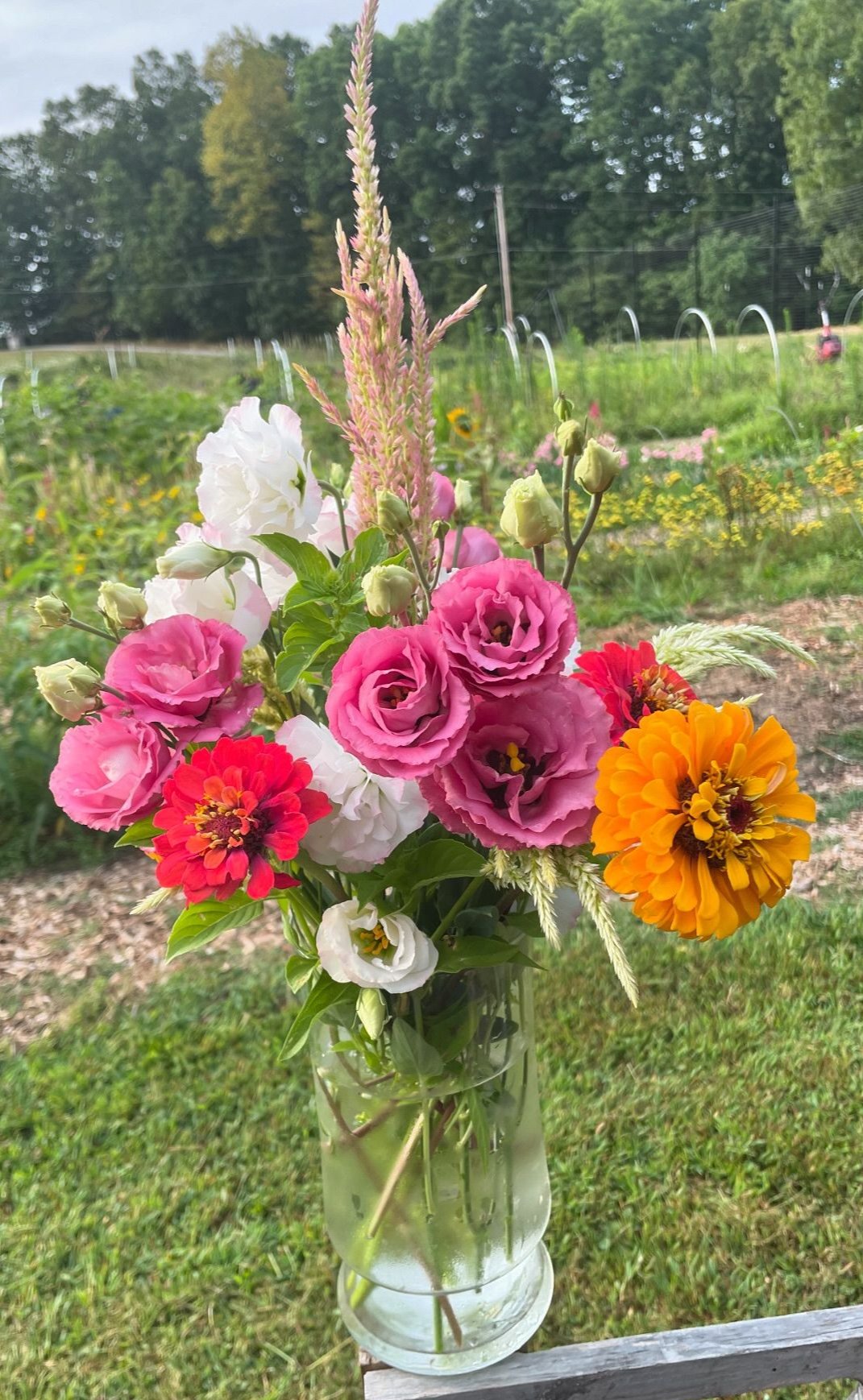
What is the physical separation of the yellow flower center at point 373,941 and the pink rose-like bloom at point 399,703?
5.0 inches

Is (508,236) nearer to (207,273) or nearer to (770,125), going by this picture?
(770,125)

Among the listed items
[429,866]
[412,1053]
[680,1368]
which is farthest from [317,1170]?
[429,866]

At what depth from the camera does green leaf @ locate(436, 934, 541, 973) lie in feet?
1.59

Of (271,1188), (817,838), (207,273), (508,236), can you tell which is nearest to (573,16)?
(508,236)

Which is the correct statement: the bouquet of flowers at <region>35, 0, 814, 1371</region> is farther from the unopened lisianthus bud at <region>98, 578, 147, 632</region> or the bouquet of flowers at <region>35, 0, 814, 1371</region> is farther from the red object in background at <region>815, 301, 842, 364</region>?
the red object in background at <region>815, 301, 842, 364</region>

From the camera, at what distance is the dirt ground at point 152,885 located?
145 cm

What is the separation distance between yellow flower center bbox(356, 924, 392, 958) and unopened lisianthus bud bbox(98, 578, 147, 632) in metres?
0.18

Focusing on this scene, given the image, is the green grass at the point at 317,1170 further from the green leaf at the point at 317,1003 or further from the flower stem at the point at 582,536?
the flower stem at the point at 582,536

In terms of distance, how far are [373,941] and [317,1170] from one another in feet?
2.50

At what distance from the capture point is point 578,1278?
92 centimetres

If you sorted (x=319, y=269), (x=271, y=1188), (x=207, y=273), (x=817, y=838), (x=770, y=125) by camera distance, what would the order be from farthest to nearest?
(x=207, y=273)
(x=319, y=269)
(x=770, y=125)
(x=817, y=838)
(x=271, y=1188)

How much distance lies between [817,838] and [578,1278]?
82 cm

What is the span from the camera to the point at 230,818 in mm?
368

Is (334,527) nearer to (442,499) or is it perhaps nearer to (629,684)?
(442,499)
